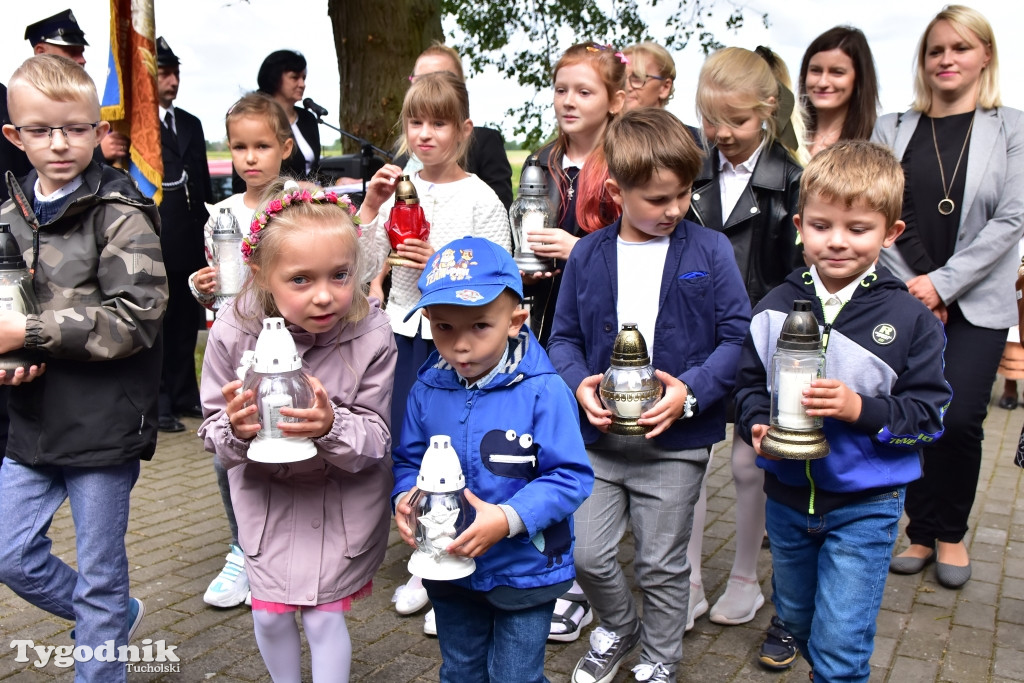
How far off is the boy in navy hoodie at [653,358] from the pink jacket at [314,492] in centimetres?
78

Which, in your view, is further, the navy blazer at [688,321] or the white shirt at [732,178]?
A: the white shirt at [732,178]

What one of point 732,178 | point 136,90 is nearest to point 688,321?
point 732,178

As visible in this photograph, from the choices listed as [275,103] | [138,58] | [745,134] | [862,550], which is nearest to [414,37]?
[138,58]

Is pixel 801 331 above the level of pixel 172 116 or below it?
below

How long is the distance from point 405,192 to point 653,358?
4.08 ft

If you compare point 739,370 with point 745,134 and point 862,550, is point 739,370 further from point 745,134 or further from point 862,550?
point 745,134

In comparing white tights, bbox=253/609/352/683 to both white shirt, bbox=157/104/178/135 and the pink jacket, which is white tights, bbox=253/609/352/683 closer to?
the pink jacket

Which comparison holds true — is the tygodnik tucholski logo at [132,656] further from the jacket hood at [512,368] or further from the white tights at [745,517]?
the white tights at [745,517]

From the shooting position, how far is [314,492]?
118 inches

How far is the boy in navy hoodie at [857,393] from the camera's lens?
2861 mm

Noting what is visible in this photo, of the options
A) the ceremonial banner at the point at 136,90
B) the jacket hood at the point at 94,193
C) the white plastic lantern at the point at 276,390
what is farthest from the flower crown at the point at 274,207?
the ceremonial banner at the point at 136,90

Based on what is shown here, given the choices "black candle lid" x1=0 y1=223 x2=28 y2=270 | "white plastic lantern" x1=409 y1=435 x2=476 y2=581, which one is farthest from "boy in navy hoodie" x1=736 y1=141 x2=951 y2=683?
"black candle lid" x1=0 y1=223 x2=28 y2=270

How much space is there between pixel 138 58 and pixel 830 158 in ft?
12.8

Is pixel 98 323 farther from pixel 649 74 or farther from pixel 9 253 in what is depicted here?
pixel 649 74
